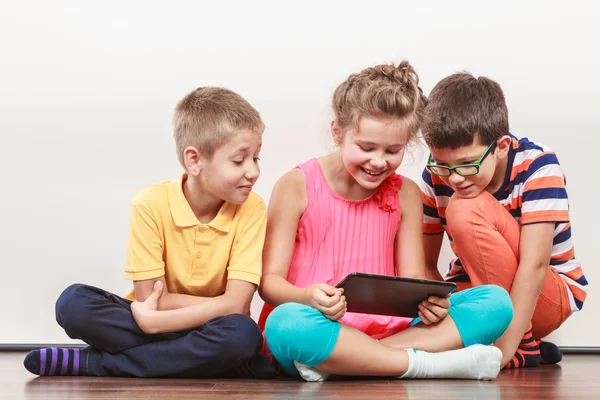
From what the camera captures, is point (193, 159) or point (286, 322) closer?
point (286, 322)

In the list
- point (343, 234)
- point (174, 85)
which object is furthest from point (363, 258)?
point (174, 85)

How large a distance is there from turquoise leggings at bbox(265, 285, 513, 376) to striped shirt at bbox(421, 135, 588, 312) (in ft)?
0.89

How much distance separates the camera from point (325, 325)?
5.11ft

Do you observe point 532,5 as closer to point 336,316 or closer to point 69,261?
point 336,316

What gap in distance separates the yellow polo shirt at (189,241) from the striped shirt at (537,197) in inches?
20.5

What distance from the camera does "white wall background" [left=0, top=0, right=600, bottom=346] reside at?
2.24m

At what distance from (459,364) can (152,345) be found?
0.63 m

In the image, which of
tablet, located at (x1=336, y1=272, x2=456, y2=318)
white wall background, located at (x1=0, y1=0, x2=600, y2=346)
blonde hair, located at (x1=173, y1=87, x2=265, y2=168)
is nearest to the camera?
tablet, located at (x1=336, y1=272, x2=456, y2=318)

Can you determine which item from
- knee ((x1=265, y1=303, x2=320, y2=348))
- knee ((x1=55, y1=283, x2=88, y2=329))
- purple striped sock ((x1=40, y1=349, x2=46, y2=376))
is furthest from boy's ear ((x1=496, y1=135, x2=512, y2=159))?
purple striped sock ((x1=40, y1=349, x2=46, y2=376))

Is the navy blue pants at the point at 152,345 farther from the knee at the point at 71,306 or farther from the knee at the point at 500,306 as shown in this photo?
the knee at the point at 500,306

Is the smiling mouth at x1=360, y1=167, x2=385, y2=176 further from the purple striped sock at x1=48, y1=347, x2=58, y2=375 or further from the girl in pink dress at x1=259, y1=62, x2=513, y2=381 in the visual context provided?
the purple striped sock at x1=48, y1=347, x2=58, y2=375

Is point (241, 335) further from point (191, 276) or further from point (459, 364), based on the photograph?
point (459, 364)

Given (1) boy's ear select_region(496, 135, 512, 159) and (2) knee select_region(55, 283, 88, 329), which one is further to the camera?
(1) boy's ear select_region(496, 135, 512, 159)

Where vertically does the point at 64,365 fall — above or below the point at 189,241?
below
